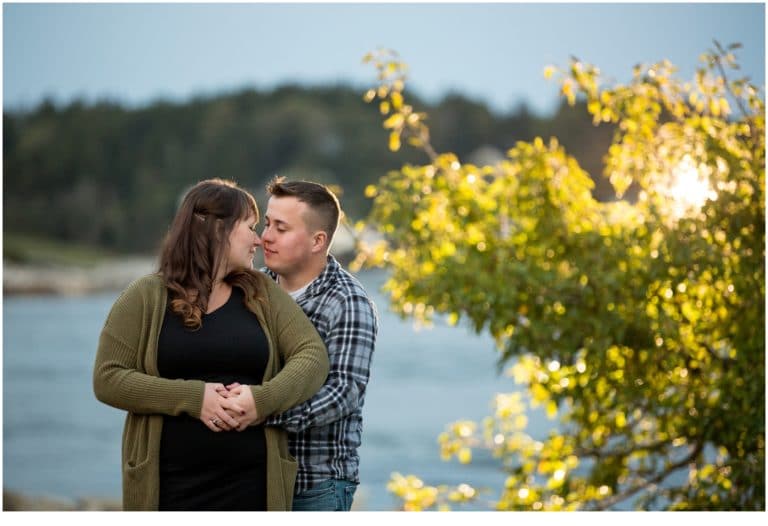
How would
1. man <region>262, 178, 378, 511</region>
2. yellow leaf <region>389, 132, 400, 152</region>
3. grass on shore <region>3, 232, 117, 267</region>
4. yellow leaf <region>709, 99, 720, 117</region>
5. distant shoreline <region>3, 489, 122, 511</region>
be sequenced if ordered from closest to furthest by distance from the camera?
man <region>262, 178, 378, 511</region>, yellow leaf <region>709, 99, 720, 117</region>, yellow leaf <region>389, 132, 400, 152</region>, distant shoreline <region>3, 489, 122, 511</region>, grass on shore <region>3, 232, 117, 267</region>

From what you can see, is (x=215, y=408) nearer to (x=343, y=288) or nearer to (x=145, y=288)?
(x=145, y=288)

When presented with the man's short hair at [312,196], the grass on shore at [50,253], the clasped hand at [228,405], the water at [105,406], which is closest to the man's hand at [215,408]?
the clasped hand at [228,405]

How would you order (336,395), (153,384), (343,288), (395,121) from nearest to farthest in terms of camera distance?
(153,384), (336,395), (343,288), (395,121)

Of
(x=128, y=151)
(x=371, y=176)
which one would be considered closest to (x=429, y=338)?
(x=371, y=176)

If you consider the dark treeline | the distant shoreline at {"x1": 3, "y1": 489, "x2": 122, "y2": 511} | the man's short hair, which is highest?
the dark treeline

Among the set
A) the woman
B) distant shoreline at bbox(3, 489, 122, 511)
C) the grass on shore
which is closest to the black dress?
the woman

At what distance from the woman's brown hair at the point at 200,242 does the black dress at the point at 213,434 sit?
0.05 meters

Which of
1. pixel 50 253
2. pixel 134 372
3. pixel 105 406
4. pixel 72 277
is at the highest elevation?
pixel 50 253

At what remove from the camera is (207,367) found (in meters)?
1.71

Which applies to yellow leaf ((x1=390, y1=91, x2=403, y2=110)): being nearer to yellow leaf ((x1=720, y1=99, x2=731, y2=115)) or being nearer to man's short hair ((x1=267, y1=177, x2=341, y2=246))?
yellow leaf ((x1=720, y1=99, x2=731, y2=115))

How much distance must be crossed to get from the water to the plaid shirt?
32.8 feet

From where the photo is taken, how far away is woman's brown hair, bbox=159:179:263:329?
174 centimetres

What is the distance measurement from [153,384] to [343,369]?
360 millimetres

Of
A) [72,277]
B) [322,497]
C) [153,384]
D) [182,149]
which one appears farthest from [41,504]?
[182,149]
